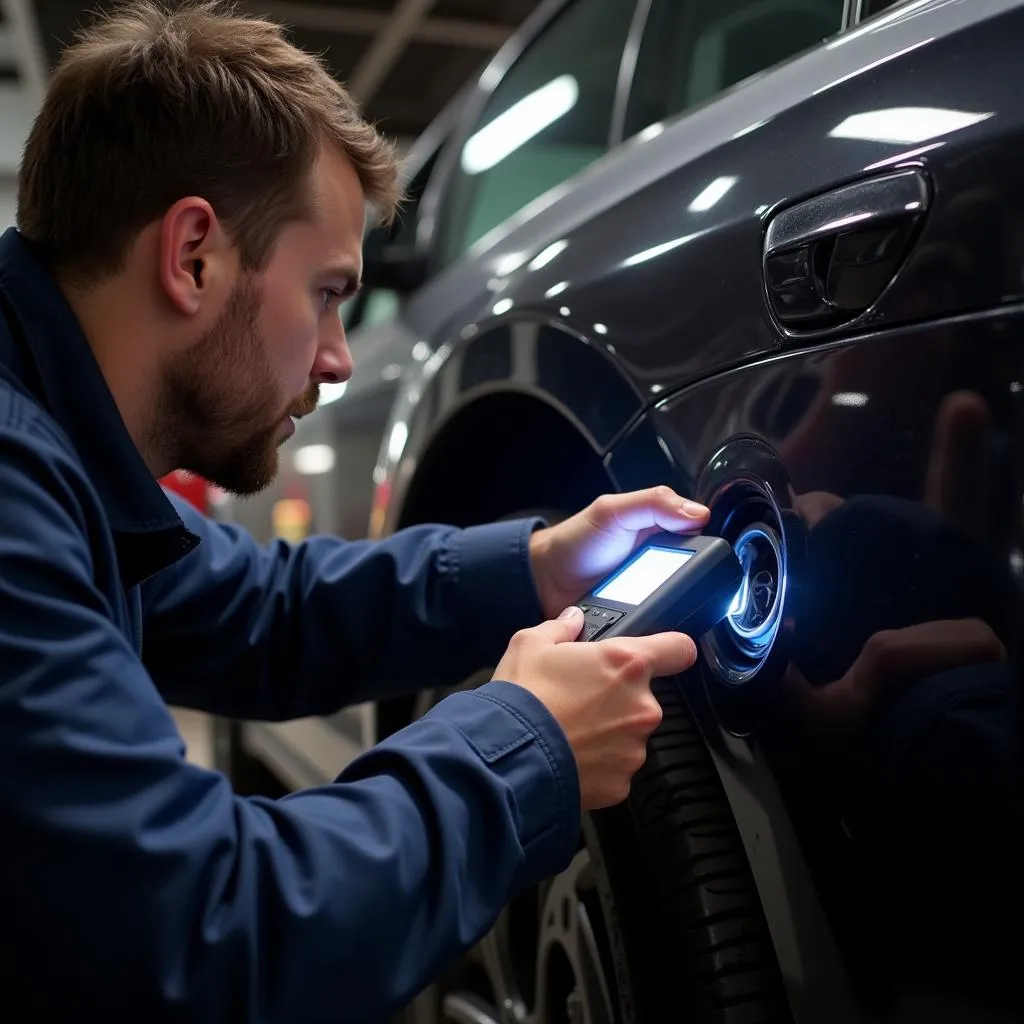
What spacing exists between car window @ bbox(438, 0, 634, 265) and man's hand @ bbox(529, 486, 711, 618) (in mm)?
809

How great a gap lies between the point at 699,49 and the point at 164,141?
2.36ft

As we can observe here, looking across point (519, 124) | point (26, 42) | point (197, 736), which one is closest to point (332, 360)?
point (519, 124)

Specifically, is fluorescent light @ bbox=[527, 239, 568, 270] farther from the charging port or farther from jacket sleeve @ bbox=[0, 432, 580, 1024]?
jacket sleeve @ bbox=[0, 432, 580, 1024]

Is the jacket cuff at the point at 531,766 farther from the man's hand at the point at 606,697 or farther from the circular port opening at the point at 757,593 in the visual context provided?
the circular port opening at the point at 757,593

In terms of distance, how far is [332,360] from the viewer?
1.04 m

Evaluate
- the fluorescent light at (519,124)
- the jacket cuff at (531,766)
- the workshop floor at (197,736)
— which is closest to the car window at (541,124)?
the fluorescent light at (519,124)

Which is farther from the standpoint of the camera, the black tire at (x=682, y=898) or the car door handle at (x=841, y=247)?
the black tire at (x=682, y=898)

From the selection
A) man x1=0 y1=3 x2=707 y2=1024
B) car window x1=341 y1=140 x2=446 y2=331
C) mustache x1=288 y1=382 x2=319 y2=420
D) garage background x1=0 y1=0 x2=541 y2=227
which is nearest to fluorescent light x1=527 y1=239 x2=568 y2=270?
man x1=0 y1=3 x2=707 y2=1024

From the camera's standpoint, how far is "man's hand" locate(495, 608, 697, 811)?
0.77 metres

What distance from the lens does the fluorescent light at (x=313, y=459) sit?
2176mm

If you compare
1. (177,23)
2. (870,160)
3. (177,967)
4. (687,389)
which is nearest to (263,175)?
(177,23)

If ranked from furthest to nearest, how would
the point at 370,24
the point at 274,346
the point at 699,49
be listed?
the point at 370,24 < the point at 699,49 < the point at 274,346

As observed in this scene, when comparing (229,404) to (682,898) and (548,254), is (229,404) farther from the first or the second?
(682,898)

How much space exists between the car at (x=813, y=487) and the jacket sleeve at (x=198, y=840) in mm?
142
